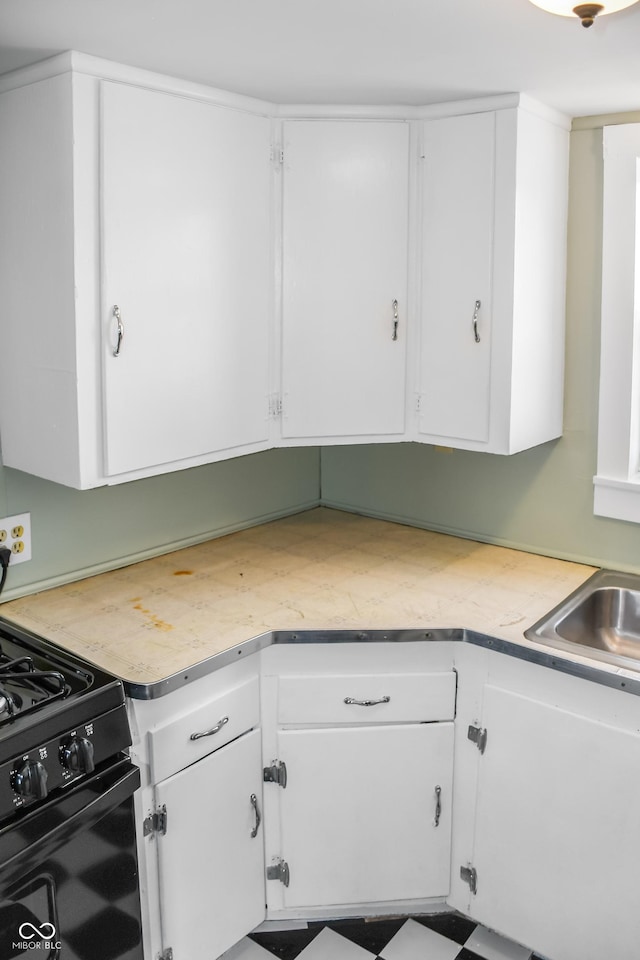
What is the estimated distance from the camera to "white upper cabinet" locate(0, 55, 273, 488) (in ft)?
6.13

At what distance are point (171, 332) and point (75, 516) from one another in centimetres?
60

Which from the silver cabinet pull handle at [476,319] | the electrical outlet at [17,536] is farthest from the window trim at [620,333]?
the electrical outlet at [17,536]

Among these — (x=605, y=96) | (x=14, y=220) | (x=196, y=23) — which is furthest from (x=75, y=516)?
(x=605, y=96)

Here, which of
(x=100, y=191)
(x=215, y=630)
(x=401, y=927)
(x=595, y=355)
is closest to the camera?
(x=100, y=191)

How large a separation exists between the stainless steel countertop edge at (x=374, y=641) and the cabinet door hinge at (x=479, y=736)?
8.5 inches

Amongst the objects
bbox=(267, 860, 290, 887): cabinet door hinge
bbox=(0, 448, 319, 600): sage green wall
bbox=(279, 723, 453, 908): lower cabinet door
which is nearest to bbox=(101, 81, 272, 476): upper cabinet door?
bbox=(0, 448, 319, 600): sage green wall

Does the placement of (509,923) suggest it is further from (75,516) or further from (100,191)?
(100,191)

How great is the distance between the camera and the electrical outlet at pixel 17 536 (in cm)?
218

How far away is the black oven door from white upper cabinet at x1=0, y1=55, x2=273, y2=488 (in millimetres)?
688

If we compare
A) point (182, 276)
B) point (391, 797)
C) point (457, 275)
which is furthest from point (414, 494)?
point (182, 276)

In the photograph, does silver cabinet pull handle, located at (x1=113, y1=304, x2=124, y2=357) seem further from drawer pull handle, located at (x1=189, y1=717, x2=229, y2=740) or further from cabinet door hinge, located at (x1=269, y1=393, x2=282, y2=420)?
drawer pull handle, located at (x1=189, y1=717, x2=229, y2=740)

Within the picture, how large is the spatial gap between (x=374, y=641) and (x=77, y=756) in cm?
74

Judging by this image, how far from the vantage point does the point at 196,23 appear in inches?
63.2

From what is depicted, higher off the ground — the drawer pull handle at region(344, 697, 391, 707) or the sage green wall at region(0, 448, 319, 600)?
the sage green wall at region(0, 448, 319, 600)
